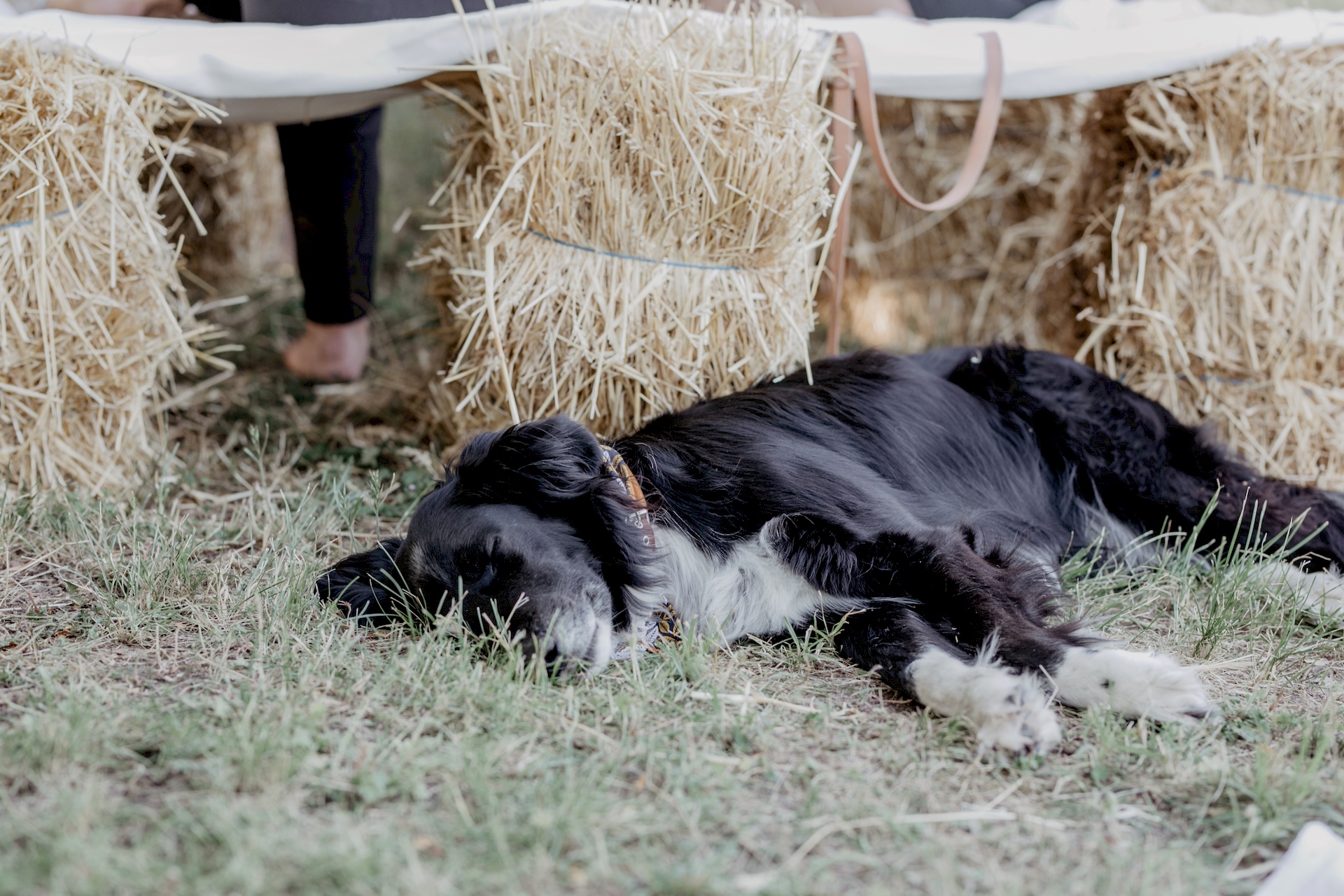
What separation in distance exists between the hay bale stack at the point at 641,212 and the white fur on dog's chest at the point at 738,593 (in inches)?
30.5

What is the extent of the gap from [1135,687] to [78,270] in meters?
3.24

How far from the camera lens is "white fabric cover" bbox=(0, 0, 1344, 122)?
320cm

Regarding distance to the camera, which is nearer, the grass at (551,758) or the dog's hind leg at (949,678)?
the grass at (551,758)

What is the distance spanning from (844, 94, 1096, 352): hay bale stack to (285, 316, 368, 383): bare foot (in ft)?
9.23

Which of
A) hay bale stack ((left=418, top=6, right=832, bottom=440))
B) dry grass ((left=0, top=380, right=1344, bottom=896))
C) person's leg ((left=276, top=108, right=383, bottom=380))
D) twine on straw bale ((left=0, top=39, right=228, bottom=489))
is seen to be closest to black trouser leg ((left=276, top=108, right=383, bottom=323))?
person's leg ((left=276, top=108, right=383, bottom=380))

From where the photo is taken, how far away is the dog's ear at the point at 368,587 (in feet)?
8.49

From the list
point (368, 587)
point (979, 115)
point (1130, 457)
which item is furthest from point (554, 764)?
point (979, 115)

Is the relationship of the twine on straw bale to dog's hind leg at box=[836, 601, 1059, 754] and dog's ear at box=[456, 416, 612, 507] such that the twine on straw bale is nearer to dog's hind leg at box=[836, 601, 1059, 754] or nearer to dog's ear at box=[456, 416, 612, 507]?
dog's ear at box=[456, 416, 612, 507]

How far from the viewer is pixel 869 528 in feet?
8.73

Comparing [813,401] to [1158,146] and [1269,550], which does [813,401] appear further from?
[1158,146]

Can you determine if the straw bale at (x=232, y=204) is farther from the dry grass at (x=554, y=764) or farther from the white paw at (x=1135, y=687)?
the white paw at (x=1135, y=687)

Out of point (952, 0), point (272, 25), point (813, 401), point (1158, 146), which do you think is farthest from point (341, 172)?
point (1158, 146)

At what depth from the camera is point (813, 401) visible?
9.95ft

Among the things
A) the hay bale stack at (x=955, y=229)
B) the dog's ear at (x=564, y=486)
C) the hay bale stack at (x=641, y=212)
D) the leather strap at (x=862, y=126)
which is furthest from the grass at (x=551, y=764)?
the hay bale stack at (x=955, y=229)
